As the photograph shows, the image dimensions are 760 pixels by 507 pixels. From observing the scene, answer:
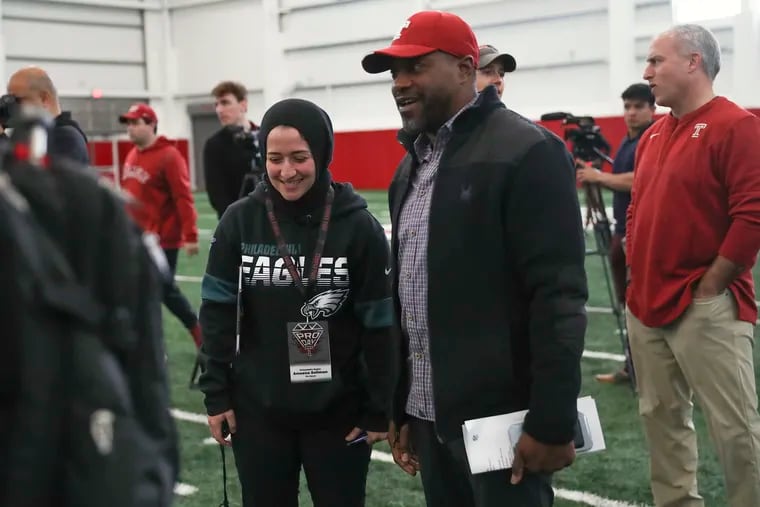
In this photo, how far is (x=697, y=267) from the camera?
3.23 metres

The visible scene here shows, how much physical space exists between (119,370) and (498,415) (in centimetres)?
118

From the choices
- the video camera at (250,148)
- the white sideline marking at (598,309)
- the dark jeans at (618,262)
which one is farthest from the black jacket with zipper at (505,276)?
the white sideline marking at (598,309)

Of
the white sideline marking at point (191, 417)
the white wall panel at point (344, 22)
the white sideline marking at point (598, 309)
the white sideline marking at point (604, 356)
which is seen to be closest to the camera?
the white sideline marking at point (191, 417)

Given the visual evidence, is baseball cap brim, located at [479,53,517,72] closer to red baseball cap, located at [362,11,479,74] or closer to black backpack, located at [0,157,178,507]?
red baseball cap, located at [362,11,479,74]

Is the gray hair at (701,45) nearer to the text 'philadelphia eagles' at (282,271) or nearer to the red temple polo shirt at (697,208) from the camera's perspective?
the red temple polo shirt at (697,208)

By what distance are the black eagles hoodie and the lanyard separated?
0.01 metres

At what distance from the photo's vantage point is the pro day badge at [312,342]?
2557 mm

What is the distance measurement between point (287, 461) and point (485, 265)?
0.92m

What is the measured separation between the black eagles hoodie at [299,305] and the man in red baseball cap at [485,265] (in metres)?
0.30

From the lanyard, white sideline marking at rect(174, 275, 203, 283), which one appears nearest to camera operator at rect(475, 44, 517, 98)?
the lanyard

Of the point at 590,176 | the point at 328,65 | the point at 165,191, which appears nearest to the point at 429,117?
the point at 590,176

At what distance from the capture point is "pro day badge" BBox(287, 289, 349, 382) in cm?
256

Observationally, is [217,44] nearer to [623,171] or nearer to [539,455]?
[623,171]

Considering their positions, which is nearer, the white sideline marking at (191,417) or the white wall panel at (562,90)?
the white sideline marking at (191,417)
